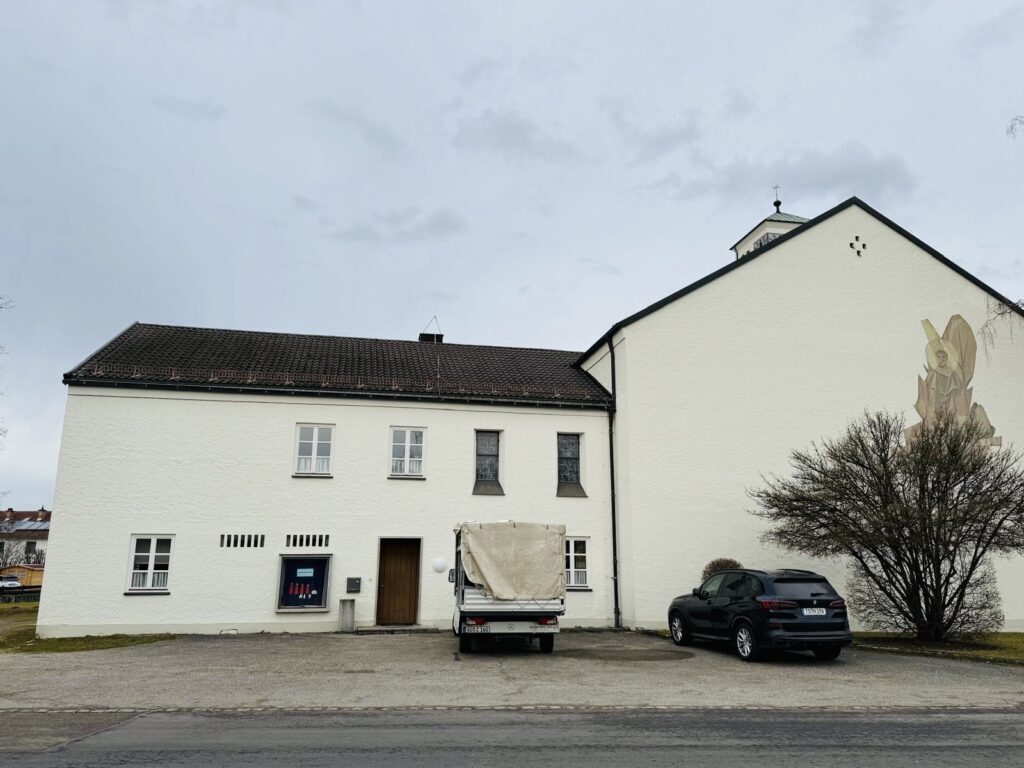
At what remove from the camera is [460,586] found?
582 inches

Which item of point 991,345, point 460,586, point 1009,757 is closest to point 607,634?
point 460,586

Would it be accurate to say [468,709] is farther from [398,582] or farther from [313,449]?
[313,449]

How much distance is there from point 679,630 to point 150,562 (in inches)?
515

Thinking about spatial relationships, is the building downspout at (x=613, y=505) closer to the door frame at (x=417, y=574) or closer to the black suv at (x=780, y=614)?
the door frame at (x=417, y=574)

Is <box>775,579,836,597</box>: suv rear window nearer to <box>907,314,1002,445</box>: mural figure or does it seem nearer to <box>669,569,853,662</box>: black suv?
<box>669,569,853,662</box>: black suv

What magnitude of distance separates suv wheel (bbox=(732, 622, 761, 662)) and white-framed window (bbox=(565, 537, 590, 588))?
297 inches

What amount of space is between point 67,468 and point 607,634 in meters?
14.4

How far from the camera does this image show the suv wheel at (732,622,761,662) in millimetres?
13047

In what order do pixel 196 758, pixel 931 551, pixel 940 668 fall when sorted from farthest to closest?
pixel 931 551, pixel 940 668, pixel 196 758

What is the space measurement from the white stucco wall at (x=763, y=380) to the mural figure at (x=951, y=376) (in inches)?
12.4

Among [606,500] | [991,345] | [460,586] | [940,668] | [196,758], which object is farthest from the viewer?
[991,345]

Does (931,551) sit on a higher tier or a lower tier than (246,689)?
higher

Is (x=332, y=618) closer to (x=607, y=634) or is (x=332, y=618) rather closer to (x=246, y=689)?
(x=607, y=634)

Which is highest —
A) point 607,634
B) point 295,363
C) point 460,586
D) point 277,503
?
point 295,363
